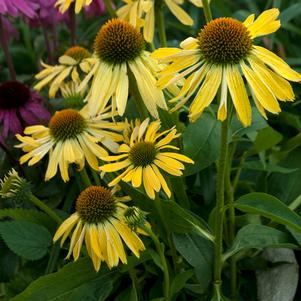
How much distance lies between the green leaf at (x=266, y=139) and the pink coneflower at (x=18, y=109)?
0.39 metres

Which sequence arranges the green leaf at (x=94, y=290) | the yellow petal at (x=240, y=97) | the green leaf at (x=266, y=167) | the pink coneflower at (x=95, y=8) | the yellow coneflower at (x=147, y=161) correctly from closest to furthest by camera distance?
the yellow petal at (x=240, y=97)
the yellow coneflower at (x=147, y=161)
the green leaf at (x=94, y=290)
the green leaf at (x=266, y=167)
the pink coneflower at (x=95, y=8)

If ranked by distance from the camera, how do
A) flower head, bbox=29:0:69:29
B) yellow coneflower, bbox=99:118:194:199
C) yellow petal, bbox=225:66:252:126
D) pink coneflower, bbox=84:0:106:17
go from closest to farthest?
1. yellow petal, bbox=225:66:252:126
2. yellow coneflower, bbox=99:118:194:199
3. flower head, bbox=29:0:69:29
4. pink coneflower, bbox=84:0:106:17

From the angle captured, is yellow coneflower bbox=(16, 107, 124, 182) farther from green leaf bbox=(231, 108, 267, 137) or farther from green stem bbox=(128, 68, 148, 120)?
green leaf bbox=(231, 108, 267, 137)

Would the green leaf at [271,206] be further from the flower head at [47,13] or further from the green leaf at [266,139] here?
the flower head at [47,13]

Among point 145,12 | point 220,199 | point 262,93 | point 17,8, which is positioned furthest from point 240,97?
point 17,8

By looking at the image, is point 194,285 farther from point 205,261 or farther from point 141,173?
point 141,173

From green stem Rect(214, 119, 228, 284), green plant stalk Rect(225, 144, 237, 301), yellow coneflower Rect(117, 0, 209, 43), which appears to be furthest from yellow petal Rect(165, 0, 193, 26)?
green stem Rect(214, 119, 228, 284)

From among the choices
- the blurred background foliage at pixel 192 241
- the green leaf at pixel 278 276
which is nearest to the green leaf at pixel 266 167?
the blurred background foliage at pixel 192 241

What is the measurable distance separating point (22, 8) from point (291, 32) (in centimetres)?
78

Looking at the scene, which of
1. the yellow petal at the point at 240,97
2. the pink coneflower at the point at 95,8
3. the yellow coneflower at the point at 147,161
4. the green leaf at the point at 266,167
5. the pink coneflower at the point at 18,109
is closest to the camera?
the yellow petal at the point at 240,97

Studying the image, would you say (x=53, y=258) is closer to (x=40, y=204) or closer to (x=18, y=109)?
(x=40, y=204)

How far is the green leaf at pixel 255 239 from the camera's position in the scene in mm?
793

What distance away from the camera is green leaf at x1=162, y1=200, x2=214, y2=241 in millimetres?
782

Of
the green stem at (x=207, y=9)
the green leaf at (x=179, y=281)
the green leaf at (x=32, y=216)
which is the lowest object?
the green leaf at (x=32, y=216)
